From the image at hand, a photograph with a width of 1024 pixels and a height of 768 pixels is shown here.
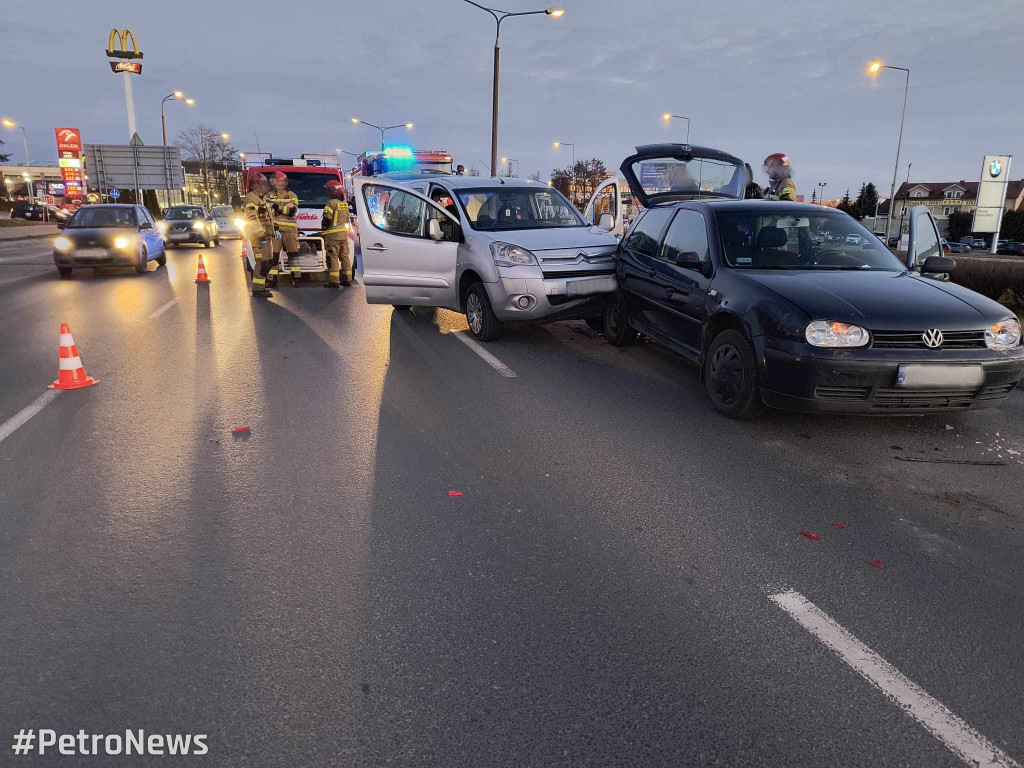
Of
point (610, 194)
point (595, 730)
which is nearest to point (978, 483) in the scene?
point (595, 730)

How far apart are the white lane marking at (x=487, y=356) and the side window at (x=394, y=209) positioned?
1493 mm

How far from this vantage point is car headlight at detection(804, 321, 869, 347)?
15.8 feet

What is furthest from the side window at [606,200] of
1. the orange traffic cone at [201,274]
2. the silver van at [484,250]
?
the orange traffic cone at [201,274]

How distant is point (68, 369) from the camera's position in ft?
21.4

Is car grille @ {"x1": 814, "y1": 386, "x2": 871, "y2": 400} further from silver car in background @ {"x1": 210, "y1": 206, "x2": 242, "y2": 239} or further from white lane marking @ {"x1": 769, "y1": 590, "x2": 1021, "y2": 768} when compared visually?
silver car in background @ {"x1": 210, "y1": 206, "x2": 242, "y2": 239}

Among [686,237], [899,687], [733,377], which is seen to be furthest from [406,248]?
[899,687]

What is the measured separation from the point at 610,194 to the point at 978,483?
8.48 metres

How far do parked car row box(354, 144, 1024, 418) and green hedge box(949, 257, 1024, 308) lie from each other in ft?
12.6

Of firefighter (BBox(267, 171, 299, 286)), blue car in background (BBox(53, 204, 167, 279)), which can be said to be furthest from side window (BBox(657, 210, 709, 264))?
blue car in background (BBox(53, 204, 167, 279))

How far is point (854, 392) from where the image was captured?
484 centimetres

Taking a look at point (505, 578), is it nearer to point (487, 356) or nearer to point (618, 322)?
point (487, 356)

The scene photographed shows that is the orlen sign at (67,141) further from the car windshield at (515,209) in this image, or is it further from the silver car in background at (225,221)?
the car windshield at (515,209)

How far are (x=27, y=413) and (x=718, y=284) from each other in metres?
5.70

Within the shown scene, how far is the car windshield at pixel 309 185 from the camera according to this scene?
16656mm
